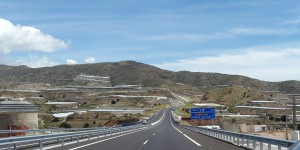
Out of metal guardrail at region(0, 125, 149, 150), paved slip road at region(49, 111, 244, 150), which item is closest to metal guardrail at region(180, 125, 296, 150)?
paved slip road at region(49, 111, 244, 150)

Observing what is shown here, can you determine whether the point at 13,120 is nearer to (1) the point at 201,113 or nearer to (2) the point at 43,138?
(1) the point at 201,113

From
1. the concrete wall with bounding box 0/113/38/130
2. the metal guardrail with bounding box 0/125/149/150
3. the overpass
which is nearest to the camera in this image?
the metal guardrail with bounding box 0/125/149/150

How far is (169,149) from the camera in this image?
2297cm

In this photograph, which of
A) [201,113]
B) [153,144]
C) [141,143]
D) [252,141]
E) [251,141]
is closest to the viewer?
[252,141]

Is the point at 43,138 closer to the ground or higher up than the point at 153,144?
higher up

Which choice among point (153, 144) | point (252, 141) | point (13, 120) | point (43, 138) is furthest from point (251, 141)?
point (13, 120)

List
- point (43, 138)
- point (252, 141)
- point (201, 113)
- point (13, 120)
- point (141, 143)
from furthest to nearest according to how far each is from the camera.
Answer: point (201, 113), point (13, 120), point (141, 143), point (43, 138), point (252, 141)

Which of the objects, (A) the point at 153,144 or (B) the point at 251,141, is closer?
(B) the point at 251,141

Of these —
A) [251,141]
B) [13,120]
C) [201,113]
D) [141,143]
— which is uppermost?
[201,113]

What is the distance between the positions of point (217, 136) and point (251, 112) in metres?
133

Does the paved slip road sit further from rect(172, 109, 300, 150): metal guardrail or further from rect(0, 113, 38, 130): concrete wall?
rect(0, 113, 38, 130): concrete wall

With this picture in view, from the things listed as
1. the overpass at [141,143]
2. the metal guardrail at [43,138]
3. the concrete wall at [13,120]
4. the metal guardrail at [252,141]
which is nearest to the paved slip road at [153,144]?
the overpass at [141,143]

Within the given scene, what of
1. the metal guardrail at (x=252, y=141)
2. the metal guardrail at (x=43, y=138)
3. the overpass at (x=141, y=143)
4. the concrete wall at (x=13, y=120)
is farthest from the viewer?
the concrete wall at (x=13, y=120)

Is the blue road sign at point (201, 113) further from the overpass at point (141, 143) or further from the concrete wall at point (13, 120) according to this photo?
the concrete wall at point (13, 120)
